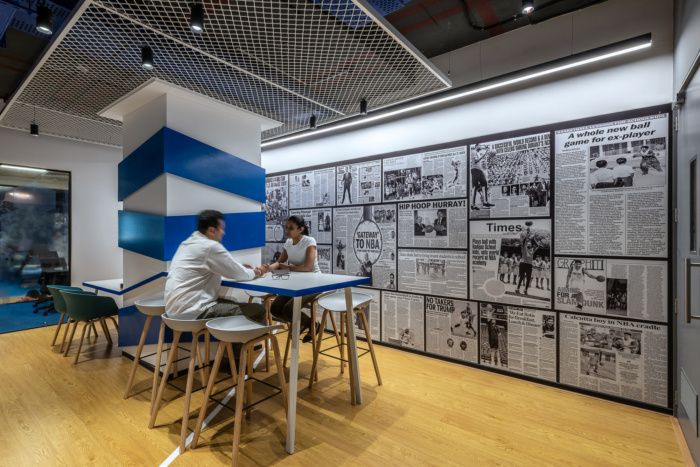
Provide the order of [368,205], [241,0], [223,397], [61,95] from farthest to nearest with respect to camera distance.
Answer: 1. [368,205]
2. [61,95]
3. [223,397]
4. [241,0]

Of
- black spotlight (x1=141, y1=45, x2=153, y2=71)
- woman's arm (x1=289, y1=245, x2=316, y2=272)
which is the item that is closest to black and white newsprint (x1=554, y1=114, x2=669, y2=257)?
woman's arm (x1=289, y1=245, x2=316, y2=272)

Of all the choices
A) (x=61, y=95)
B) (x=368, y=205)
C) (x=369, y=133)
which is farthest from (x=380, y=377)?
(x=61, y=95)

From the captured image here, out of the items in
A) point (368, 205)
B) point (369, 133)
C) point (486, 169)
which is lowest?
point (368, 205)

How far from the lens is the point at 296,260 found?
371 centimetres

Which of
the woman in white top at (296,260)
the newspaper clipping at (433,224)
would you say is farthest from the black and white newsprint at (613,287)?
the woman in white top at (296,260)

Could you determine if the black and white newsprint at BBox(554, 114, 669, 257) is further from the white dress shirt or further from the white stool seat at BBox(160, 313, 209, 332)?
the white stool seat at BBox(160, 313, 209, 332)

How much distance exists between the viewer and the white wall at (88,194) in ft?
18.0

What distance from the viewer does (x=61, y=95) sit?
3582mm

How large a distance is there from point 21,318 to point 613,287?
7.50m

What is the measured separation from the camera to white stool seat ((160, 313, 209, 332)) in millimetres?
2422

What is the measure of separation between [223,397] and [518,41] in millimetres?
4242

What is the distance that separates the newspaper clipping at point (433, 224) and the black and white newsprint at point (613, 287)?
3.12 ft

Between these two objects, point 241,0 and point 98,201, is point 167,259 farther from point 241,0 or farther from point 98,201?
point 98,201

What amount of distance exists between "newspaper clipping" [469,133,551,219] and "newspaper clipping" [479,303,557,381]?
935 millimetres
